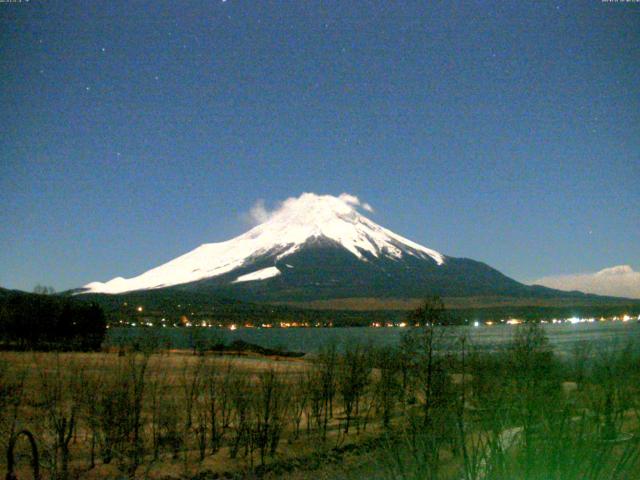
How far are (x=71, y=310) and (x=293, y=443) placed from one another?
40.4 meters

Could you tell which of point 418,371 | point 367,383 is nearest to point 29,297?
point 367,383

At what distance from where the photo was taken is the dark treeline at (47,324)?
46500 millimetres

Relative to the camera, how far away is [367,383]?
73.6 feet

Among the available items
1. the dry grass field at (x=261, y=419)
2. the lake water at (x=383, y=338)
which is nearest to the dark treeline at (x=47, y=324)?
the lake water at (x=383, y=338)

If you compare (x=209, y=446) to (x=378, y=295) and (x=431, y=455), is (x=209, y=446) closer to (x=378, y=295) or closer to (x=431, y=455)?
(x=431, y=455)

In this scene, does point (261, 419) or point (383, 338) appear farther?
point (383, 338)

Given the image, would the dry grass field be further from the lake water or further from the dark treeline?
the dark treeline

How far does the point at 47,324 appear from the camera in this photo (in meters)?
50.7

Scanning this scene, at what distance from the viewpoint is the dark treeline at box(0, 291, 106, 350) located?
153ft

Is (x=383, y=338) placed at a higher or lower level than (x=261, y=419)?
lower

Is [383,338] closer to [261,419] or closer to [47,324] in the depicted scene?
[47,324]

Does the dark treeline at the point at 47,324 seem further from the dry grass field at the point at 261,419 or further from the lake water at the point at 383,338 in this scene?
the dry grass field at the point at 261,419

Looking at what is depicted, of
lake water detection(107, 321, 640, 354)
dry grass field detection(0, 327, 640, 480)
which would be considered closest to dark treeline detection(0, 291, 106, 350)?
lake water detection(107, 321, 640, 354)

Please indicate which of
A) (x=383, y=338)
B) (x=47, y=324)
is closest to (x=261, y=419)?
(x=47, y=324)
